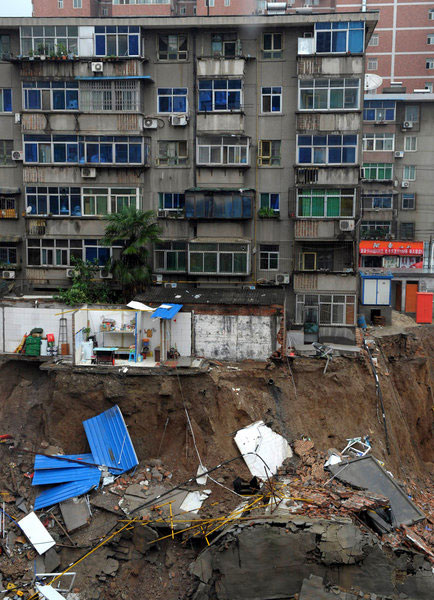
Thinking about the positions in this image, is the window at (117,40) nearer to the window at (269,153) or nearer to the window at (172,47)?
the window at (172,47)

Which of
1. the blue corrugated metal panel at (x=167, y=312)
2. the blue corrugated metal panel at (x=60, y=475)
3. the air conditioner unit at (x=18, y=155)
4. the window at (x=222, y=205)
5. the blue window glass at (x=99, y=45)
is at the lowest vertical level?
the blue corrugated metal panel at (x=60, y=475)

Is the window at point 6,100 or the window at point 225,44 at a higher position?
the window at point 225,44

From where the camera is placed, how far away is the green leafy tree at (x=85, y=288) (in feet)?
86.6

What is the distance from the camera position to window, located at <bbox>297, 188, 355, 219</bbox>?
2703cm

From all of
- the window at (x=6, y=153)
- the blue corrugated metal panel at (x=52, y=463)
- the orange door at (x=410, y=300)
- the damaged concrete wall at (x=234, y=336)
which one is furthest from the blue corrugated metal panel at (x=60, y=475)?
the orange door at (x=410, y=300)

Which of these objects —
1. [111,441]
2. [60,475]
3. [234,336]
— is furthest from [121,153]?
[60,475]

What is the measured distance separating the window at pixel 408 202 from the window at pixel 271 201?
19.0 m

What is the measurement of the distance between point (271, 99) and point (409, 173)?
→ 19.3 meters

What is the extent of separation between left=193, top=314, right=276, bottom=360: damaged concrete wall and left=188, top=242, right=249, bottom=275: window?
4.22 metres

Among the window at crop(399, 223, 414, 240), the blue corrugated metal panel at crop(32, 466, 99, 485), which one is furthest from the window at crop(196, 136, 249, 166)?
the window at crop(399, 223, 414, 240)

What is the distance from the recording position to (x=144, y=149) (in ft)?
91.1

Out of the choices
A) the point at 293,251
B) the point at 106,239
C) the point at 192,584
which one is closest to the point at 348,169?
the point at 293,251

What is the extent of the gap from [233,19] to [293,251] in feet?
35.2

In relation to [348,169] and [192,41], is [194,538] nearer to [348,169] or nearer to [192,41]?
[348,169]
